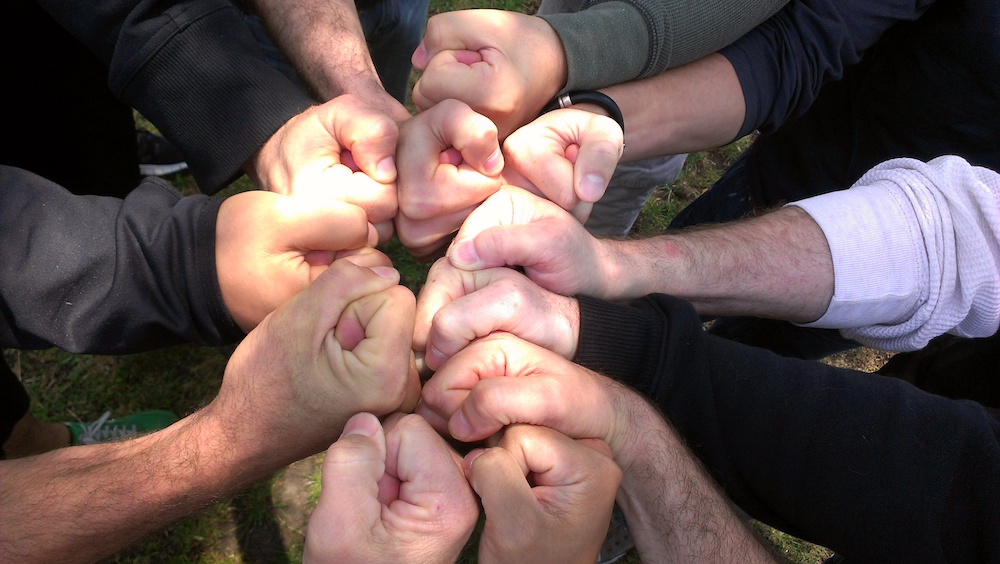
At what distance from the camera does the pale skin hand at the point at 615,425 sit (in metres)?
1.16

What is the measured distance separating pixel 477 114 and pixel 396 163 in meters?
0.27

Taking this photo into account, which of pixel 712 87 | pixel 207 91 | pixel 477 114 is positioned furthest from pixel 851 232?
pixel 207 91

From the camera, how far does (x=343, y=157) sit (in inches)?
61.4

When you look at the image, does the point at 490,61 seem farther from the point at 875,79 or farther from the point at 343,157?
the point at 875,79

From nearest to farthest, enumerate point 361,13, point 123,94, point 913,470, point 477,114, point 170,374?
1. point 913,470
2. point 477,114
3. point 123,94
4. point 361,13
5. point 170,374

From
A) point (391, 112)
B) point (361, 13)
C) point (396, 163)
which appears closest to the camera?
point (396, 163)

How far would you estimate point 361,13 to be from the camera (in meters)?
2.25

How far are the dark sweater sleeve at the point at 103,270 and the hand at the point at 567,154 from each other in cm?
78

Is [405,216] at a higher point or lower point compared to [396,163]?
lower

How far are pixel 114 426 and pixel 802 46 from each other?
2.84 meters

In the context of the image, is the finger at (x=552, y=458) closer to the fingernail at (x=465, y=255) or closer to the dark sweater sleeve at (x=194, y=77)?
the fingernail at (x=465, y=255)

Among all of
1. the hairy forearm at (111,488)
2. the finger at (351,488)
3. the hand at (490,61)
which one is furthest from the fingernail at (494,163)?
the hairy forearm at (111,488)

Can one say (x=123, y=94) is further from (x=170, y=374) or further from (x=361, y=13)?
(x=170, y=374)

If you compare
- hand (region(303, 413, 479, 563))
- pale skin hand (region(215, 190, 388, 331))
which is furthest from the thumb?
hand (region(303, 413, 479, 563))
